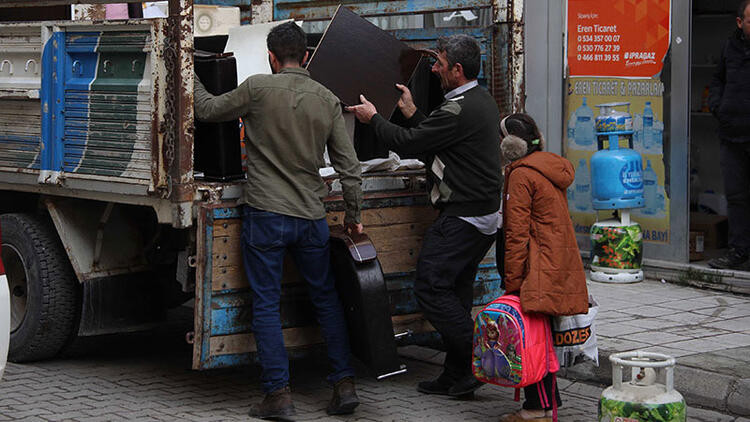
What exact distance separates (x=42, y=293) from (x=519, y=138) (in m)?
2.82

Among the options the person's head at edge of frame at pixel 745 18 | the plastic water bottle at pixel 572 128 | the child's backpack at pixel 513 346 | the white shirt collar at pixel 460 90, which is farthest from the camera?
the plastic water bottle at pixel 572 128

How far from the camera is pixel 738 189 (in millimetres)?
8617

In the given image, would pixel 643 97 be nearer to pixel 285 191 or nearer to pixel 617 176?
pixel 617 176

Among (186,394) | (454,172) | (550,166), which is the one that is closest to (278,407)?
(186,394)

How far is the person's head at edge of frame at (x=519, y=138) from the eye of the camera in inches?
220

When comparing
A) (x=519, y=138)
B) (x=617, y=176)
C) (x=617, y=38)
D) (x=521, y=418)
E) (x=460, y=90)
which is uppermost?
(x=617, y=38)

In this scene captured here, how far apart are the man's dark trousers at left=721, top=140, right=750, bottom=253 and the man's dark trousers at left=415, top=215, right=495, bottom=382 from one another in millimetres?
3313

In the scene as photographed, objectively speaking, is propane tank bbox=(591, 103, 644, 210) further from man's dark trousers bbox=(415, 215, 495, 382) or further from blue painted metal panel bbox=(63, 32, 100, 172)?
blue painted metal panel bbox=(63, 32, 100, 172)

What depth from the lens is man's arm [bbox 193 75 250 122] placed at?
18.2 ft

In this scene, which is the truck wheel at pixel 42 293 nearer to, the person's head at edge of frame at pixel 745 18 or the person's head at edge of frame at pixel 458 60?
the person's head at edge of frame at pixel 458 60

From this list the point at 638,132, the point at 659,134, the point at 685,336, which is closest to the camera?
the point at 685,336

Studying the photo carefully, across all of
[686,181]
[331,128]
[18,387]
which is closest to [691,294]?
[686,181]

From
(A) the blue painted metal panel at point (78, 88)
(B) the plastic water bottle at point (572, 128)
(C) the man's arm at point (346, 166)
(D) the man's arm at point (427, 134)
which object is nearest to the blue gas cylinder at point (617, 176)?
(B) the plastic water bottle at point (572, 128)

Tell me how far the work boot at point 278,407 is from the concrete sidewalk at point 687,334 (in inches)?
71.7
